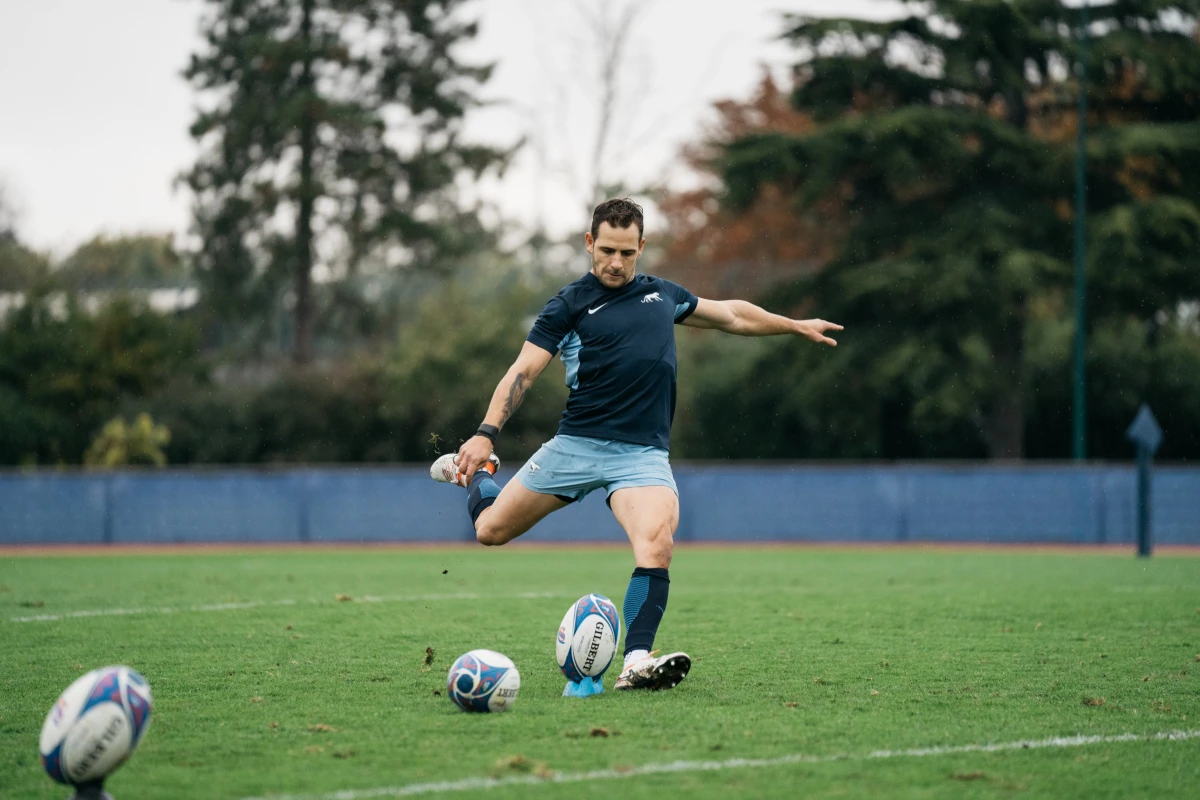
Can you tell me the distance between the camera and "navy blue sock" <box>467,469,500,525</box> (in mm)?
7117

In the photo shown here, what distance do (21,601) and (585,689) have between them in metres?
7.37

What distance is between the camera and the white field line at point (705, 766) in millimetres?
4438

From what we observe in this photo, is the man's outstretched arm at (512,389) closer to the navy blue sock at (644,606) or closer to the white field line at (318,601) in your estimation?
the navy blue sock at (644,606)

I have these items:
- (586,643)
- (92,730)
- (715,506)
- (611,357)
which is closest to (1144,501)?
(715,506)

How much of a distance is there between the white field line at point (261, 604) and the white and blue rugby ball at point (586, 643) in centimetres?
530

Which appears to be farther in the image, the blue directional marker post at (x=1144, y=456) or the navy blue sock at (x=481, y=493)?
the blue directional marker post at (x=1144, y=456)

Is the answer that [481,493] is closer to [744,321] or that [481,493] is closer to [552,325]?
[552,325]

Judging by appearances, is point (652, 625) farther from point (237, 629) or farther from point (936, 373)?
point (936, 373)

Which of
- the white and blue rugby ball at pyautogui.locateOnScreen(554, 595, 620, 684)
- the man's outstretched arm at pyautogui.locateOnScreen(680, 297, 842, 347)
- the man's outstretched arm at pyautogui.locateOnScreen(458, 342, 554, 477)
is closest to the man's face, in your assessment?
the man's outstretched arm at pyautogui.locateOnScreen(458, 342, 554, 477)

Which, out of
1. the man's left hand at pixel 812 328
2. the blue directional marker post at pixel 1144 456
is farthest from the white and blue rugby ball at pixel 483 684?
the blue directional marker post at pixel 1144 456

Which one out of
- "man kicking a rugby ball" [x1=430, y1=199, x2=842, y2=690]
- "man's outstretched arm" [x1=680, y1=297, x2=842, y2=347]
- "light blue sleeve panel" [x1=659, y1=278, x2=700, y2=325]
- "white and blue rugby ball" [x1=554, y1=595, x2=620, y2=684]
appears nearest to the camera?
Answer: "white and blue rugby ball" [x1=554, y1=595, x2=620, y2=684]

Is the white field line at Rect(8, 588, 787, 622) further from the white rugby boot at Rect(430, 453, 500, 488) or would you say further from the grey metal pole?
the grey metal pole

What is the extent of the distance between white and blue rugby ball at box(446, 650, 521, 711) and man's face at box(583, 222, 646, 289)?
199 cm

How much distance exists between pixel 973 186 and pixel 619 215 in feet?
88.8
